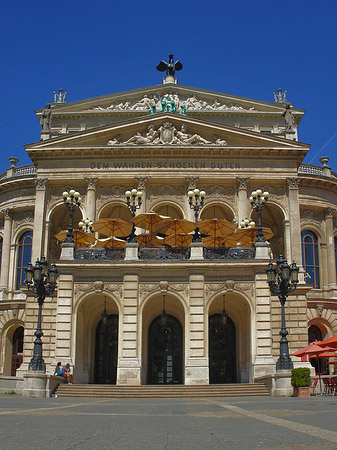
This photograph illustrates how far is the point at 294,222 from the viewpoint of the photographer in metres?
46.9

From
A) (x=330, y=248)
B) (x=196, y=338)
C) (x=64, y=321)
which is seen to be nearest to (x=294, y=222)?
(x=330, y=248)

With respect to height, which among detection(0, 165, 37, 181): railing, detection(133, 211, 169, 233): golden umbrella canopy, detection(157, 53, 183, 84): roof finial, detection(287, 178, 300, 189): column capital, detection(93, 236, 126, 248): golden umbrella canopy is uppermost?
detection(157, 53, 183, 84): roof finial

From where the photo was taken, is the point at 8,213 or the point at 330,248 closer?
the point at 330,248

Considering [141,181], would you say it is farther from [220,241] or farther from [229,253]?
[229,253]

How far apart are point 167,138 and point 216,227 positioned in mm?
12364

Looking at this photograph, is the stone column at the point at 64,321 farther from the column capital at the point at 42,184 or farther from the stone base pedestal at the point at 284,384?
the column capital at the point at 42,184

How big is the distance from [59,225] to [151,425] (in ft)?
136

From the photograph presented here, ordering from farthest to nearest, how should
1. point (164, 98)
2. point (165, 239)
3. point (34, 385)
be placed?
point (164, 98) < point (165, 239) < point (34, 385)

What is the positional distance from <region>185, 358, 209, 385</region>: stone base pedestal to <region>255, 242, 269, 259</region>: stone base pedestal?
20.4ft

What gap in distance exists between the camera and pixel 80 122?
57719 mm

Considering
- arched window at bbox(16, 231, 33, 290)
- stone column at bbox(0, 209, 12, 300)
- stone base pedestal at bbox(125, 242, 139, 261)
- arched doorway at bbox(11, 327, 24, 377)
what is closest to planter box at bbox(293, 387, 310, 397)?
stone base pedestal at bbox(125, 242, 139, 261)

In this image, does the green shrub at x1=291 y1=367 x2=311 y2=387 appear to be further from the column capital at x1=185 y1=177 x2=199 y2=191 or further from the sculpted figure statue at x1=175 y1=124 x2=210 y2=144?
the sculpted figure statue at x1=175 y1=124 x2=210 y2=144

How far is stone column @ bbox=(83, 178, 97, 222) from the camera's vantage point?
47.2 meters

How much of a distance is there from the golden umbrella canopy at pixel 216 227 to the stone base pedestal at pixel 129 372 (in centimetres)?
1102
